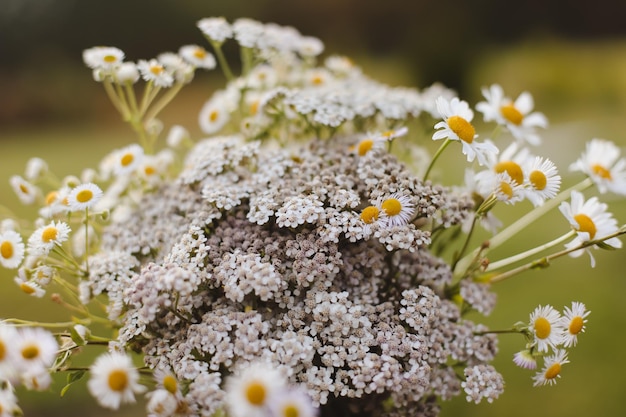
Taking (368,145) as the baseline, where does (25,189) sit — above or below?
below

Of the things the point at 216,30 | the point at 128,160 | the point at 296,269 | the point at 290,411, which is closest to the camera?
the point at 290,411

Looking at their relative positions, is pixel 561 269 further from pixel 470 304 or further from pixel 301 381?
pixel 301 381

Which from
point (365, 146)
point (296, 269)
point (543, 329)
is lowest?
point (296, 269)

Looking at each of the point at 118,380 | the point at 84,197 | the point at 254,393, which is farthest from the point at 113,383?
the point at 84,197

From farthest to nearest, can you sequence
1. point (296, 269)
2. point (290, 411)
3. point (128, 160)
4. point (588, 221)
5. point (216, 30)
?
point (216, 30), point (128, 160), point (588, 221), point (296, 269), point (290, 411)

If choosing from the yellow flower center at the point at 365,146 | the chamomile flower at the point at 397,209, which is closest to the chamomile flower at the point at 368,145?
the yellow flower center at the point at 365,146

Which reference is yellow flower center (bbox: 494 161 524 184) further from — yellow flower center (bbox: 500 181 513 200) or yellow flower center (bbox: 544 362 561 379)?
yellow flower center (bbox: 544 362 561 379)

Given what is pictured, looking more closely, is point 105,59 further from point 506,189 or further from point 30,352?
point 506,189

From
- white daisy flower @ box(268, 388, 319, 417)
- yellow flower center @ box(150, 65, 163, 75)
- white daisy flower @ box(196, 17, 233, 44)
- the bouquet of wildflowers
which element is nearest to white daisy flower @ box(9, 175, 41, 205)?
the bouquet of wildflowers
